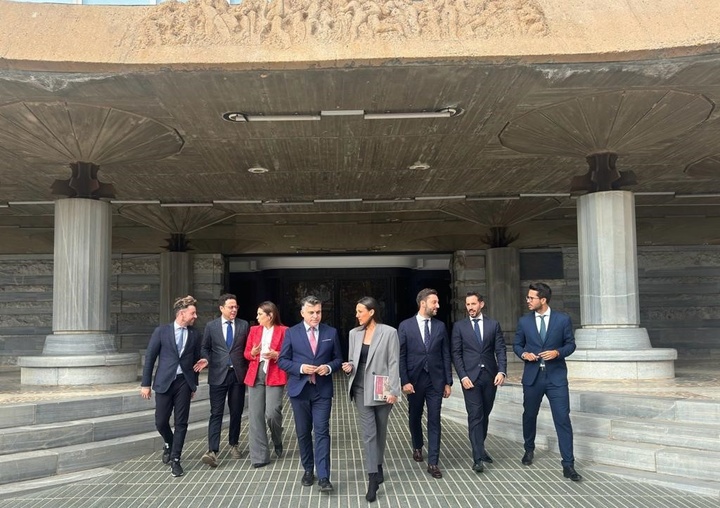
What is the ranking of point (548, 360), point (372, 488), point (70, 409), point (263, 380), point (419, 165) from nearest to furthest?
point (372, 488)
point (548, 360)
point (263, 380)
point (70, 409)
point (419, 165)

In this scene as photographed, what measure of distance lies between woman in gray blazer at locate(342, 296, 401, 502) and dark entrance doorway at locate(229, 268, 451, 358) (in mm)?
15651

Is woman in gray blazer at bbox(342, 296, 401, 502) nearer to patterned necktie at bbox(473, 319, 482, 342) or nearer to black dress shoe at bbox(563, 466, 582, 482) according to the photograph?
patterned necktie at bbox(473, 319, 482, 342)

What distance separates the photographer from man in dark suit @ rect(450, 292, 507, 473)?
6.37m

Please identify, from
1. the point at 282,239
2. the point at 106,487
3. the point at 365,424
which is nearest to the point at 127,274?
the point at 282,239

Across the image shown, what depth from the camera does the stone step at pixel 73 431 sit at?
6.53 m

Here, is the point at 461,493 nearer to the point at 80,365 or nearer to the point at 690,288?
the point at 80,365

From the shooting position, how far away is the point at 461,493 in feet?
19.0

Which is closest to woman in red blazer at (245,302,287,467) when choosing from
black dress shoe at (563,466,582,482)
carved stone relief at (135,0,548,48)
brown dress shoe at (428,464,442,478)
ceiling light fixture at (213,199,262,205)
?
brown dress shoe at (428,464,442,478)

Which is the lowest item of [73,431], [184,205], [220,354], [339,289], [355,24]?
[73,431]

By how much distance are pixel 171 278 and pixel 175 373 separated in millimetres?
14233

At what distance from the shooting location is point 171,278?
787 inches

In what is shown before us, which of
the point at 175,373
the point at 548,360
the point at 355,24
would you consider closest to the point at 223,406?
the point at 175,373

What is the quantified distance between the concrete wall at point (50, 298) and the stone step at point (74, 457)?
530 inches

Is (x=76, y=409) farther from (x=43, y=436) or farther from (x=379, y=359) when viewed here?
(x=379, y=359)
